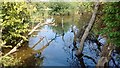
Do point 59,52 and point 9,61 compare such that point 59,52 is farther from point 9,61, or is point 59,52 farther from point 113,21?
point 113,21

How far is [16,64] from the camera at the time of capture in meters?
6.86

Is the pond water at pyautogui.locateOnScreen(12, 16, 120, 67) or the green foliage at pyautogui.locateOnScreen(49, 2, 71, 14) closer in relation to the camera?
the pond water at pyautogui.locateOnScreen(12, 16, 120, 67)

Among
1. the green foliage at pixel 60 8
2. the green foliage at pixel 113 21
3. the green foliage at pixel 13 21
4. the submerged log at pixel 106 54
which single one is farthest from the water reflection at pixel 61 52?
the green foliage at pixel 60 8

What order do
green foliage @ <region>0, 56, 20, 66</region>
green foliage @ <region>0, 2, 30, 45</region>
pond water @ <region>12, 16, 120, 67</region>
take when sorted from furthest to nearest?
green foliage @ <region>0, 2, 30, 45</region>, pond water @ <region>12, 16, 120, 67</region>, green foliage @ <region>0, 56, 20, 66</region>

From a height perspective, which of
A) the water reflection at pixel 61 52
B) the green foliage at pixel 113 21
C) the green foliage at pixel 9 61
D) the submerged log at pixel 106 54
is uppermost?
the green foliage at pixel 113 21

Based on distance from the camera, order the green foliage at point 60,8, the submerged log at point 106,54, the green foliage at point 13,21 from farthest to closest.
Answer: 1. the green foliage at point 60,8
2. the green foliage at point 13,21
3. the submerged log at point 106,54

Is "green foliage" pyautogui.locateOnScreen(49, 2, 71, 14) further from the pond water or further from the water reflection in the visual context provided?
the pond water

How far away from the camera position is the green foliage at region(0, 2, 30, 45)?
26.0ft

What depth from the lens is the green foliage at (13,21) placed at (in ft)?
26.0

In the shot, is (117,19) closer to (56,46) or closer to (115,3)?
(115,3)

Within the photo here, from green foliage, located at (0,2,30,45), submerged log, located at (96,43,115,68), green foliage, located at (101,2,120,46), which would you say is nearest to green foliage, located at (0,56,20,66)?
green foliage, located at (0,2,30,45)

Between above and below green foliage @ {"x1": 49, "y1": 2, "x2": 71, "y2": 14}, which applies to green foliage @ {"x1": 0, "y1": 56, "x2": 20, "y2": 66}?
below

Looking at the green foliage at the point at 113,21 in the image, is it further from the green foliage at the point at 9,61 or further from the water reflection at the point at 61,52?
the green foliage at the point at 9,61

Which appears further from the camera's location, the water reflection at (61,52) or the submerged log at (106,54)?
the water reflection at (61,52)
